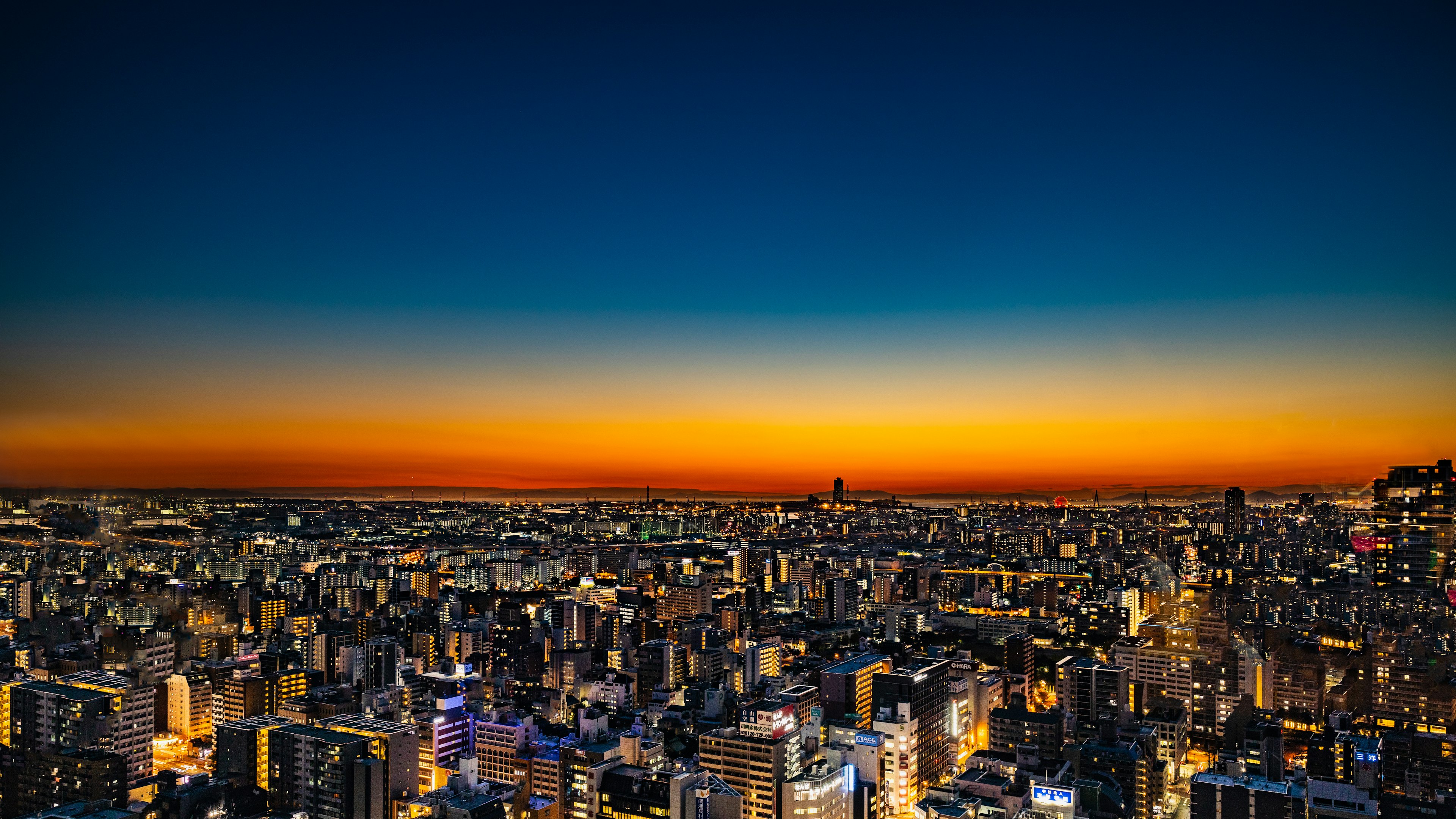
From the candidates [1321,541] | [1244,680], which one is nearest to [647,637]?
[1244,680]

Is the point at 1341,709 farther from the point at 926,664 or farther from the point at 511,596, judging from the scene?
the point at 511,596

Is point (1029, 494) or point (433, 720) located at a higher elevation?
point (1029, 494)

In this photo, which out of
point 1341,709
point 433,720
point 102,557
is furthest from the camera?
point 102,557

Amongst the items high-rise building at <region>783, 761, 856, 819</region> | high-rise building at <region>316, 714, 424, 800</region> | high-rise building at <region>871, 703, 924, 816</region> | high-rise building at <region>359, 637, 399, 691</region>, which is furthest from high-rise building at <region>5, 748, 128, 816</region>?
high-rise building at <region>871, 703, 924, 816</region>

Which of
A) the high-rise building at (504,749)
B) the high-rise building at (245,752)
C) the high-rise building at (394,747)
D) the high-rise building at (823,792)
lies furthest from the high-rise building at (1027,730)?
the high-rise building at (245,752)

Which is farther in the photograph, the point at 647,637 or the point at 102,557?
the point at 647,637

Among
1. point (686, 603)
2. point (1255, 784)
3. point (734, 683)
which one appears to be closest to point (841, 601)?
point (686, 603)

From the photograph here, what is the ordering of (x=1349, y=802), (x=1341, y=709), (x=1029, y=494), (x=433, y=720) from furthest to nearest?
1. (x=1029, y=494)
2. (x=1341, y=709)
3. (x=433, y=720)
4. (x=1349, y=802)
